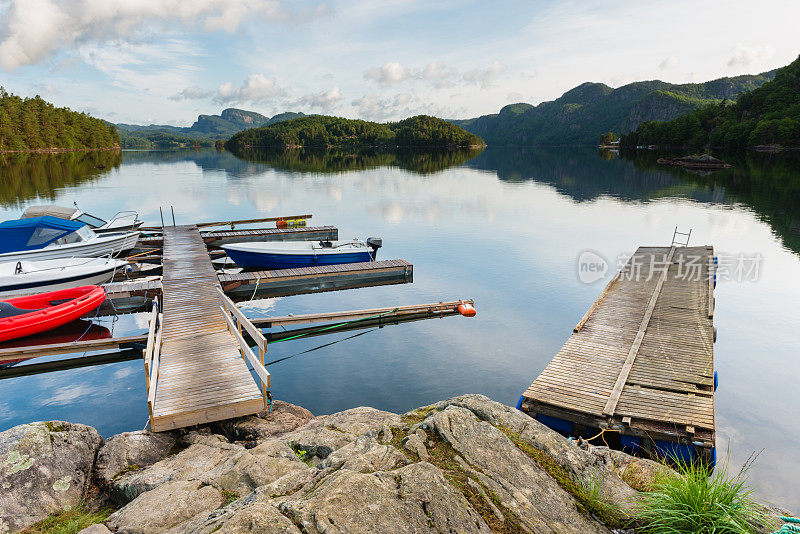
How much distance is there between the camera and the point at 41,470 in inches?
282

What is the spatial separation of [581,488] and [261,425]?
7.74m

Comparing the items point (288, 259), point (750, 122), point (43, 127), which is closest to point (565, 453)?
point (288, 259)

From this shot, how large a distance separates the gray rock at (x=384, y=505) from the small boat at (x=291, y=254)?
22980mm

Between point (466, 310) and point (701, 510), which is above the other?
point (701, 510)

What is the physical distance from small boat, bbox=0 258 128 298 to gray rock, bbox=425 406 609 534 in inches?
864

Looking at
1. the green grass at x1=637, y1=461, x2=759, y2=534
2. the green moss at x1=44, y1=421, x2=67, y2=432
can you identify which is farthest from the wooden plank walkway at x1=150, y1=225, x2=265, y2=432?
the green grass at x1=637, y1=461, x2=759, y2=534

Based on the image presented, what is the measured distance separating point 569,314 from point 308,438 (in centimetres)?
1605

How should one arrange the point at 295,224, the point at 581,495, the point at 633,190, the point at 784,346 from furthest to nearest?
1. the point at 633,190
2. the point at 295,224
3. the point at 784,346
4. the point at 581,495

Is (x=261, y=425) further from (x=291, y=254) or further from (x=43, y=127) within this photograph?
(x=43, y=127)

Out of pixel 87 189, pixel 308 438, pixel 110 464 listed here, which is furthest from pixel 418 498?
pixel 87 189

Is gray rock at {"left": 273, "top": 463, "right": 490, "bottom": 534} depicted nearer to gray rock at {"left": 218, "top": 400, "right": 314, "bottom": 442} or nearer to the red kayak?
gray rock at {"left": 218, "top": 400, "right": 314, "bottom": 442}

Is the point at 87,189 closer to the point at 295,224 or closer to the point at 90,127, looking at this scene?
the point at 295,224

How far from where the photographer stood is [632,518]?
15.5 ft

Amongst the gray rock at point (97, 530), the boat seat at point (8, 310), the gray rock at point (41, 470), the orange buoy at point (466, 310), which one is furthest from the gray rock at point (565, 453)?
the boat seat at point (8, 310)
